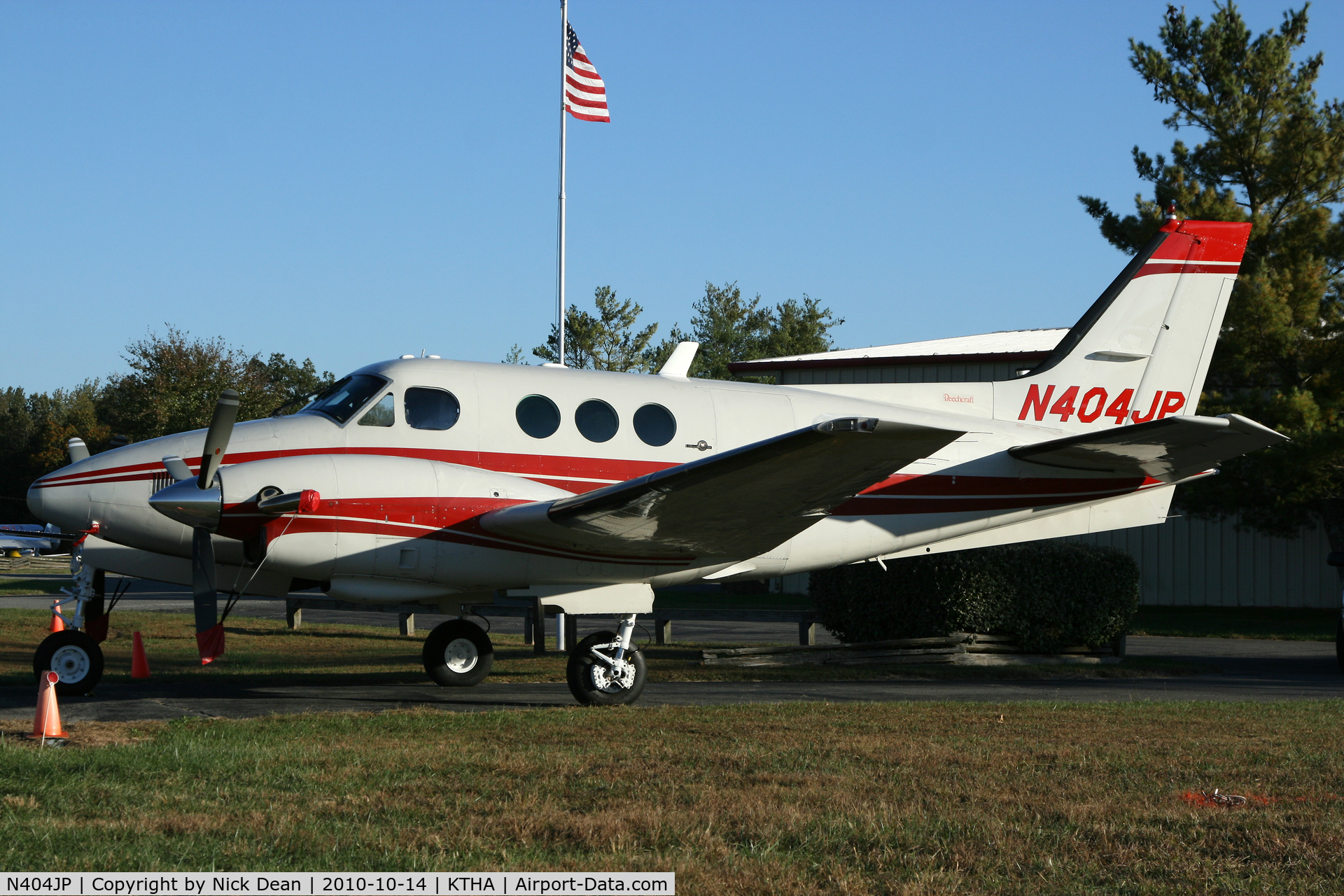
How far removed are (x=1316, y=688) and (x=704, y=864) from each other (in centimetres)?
1187

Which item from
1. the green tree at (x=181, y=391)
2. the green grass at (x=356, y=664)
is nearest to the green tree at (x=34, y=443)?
the green tree at (x=181, y=391)

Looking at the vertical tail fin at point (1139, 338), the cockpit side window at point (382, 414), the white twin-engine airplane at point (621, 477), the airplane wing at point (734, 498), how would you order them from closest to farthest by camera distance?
the airplane wing at point (734, 498) < the white twin-engine airplane at point (621, 477) < the cockpit side window at point (382, 414) < the vertical tail fin at point (1139, 338)

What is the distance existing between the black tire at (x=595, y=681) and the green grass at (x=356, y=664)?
2981mm

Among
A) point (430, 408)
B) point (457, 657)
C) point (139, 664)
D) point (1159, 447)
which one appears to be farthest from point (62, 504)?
point (1159, 447)

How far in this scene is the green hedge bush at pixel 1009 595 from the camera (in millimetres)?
16406

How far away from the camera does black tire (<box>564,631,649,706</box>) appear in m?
10.7

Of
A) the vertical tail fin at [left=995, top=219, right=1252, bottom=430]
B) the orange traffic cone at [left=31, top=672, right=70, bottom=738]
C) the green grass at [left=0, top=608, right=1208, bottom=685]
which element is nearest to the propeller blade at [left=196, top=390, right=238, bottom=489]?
the orange traffic cone at [left=31, top=672, right=70, bottom=738]

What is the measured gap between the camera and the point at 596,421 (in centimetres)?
1164

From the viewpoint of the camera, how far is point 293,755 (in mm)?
7234

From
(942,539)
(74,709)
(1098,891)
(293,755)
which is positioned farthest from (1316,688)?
(74,709)

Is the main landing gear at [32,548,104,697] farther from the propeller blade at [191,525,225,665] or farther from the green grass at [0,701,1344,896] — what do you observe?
the green grass at [0,701,1344,896]

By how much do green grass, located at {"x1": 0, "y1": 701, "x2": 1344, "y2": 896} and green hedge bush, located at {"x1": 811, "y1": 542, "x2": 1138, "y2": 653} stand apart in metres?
7.13

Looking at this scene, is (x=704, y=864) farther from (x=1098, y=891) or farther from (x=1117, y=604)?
(x=1117, y=604)

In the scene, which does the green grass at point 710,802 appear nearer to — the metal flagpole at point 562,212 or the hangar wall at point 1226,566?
the metal flagpole at point 562,212
